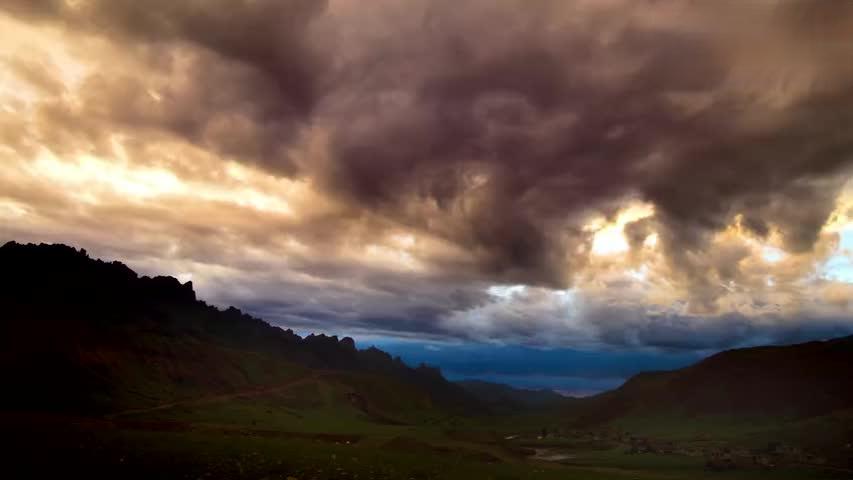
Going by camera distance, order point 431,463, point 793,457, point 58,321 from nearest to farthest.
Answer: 1. point 431,463
2. point 793,457
3. point 58,321

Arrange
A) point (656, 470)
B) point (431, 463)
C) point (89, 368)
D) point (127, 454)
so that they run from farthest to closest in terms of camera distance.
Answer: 1. point (89, 368)
2. point (656, 470)
3. point (431, 463)
4. point (127, 454)

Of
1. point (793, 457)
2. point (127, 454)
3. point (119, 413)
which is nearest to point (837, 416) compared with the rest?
point (793, 457)

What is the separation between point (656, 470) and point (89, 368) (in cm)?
17432

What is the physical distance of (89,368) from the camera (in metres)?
177

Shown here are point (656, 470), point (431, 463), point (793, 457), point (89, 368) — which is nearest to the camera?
point (431, 463)

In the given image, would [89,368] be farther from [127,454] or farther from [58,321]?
[127,454]

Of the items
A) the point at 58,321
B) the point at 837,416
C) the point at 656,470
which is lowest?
the point at 656,470

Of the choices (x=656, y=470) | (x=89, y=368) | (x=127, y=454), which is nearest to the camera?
(x=127, y=454)

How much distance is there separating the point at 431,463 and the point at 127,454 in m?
35.5

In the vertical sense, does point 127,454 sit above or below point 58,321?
below

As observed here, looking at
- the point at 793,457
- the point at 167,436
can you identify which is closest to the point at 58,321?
the point at 167,436

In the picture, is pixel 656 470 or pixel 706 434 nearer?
pixel 656 470

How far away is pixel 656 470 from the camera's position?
323ft

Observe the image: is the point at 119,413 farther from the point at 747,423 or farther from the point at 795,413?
the point at 795,413
